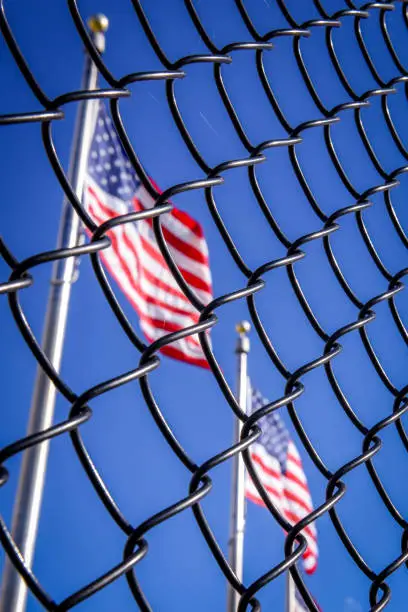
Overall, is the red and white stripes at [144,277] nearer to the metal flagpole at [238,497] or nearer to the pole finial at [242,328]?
the metal flagpole at [238,497]

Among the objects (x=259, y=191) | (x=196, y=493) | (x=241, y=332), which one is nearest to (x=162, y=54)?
(x=259, y=191)

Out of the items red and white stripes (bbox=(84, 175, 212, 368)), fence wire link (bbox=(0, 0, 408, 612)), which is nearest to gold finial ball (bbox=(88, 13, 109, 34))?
red and white stripes (bbox=(84, 175, 212, 368))

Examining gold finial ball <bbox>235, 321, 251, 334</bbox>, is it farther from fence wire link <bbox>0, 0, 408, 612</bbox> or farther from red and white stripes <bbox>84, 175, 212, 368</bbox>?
fence wire link <bbox>0, 0, 408, 612</bbox>

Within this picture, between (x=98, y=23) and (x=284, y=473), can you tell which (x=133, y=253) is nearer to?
(x=98, y=23)

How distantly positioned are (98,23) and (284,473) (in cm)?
453

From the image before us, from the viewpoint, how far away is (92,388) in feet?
3.58

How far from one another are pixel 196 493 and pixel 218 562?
0.36 ft

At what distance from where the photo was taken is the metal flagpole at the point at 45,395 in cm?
364

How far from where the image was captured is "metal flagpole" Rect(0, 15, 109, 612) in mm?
3641

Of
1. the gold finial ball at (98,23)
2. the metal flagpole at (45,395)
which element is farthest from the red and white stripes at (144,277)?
the gold finial ball at (98,23)

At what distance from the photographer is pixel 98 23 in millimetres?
6148

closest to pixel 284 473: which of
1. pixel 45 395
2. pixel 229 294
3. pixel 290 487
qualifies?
pixel 290 487

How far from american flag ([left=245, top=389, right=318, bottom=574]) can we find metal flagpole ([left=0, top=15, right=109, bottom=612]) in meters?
2.99

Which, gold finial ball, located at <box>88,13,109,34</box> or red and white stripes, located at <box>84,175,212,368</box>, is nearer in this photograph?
red and white stripes, located at <box>84,175,212,368</box>
